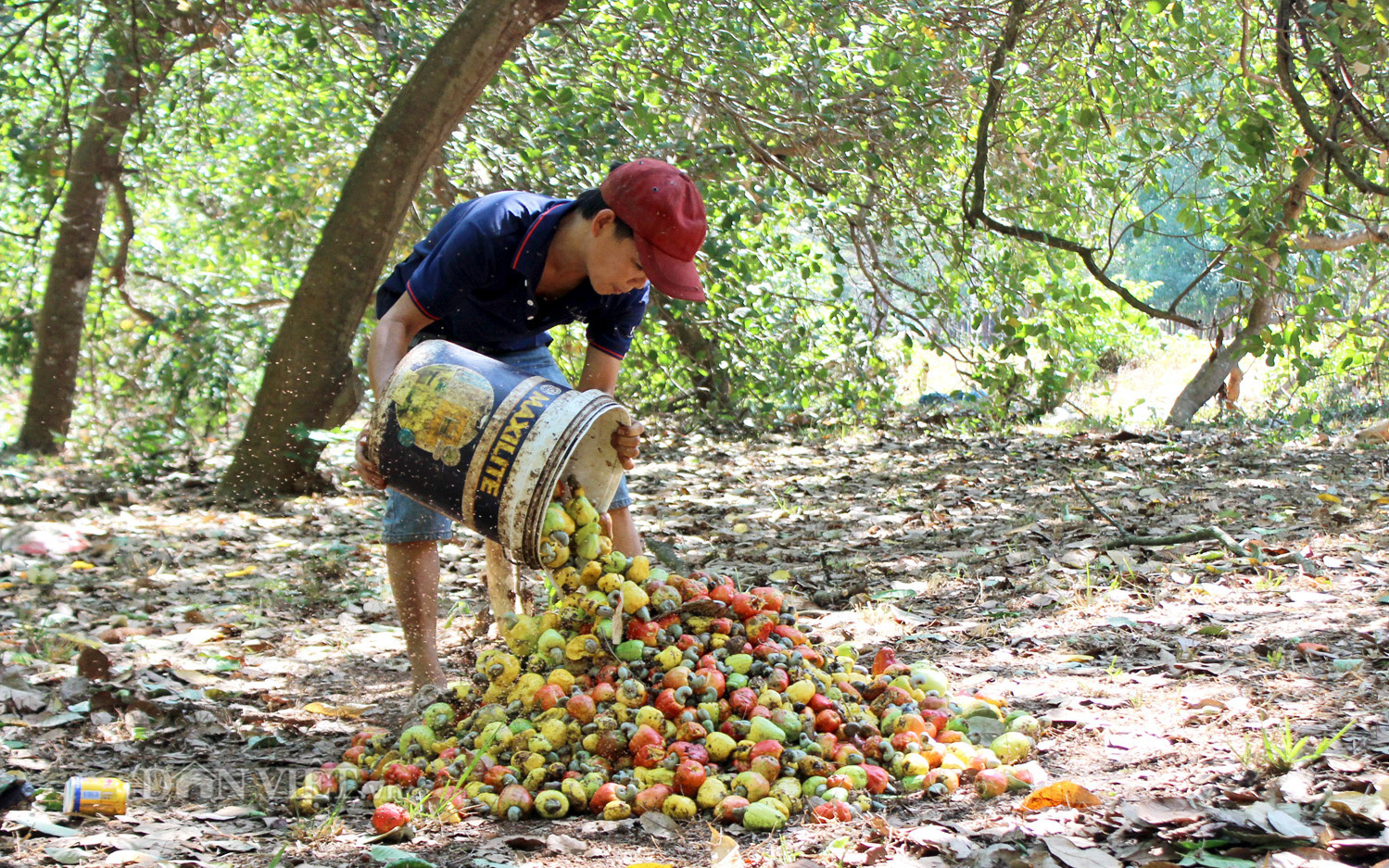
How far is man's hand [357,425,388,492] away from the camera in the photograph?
222cm

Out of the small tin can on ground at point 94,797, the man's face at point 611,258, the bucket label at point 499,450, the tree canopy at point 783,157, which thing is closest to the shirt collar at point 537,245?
the man's face at point 611,258

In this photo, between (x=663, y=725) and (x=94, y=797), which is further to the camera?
(x=663, y=725)

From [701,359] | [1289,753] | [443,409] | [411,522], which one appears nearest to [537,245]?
[443,409]

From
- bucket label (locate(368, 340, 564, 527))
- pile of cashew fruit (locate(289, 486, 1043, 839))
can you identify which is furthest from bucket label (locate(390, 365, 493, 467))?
pile of cashew fruit (locate(289, 486, 1043, 839))

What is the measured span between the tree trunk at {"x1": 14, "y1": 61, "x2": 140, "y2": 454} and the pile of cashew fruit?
5.08 m

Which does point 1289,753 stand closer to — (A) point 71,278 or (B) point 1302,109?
(B) point 1302,109

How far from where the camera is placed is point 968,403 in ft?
29.3

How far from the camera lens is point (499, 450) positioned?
205cm

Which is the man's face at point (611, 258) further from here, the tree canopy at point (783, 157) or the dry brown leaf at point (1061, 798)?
the tree canopy at point (783, 157)

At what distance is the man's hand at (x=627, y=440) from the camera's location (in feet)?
7.83

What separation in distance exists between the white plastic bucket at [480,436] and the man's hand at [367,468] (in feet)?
0.11

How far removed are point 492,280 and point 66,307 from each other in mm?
5178

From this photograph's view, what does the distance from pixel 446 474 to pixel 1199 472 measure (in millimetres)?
4552

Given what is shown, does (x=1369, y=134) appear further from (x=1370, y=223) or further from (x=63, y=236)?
(x=63, y=236)
